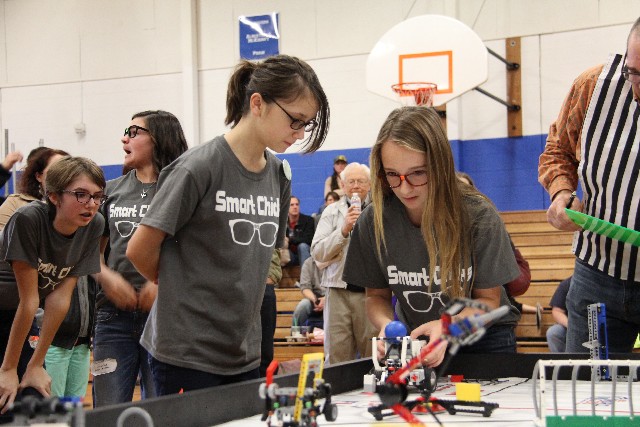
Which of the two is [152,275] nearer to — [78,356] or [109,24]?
[78,356]

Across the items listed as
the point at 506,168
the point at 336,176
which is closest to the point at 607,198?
the point at 336,176

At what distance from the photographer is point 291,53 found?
1024 cm

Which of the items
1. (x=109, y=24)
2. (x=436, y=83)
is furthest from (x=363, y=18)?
(x=109, y=24)

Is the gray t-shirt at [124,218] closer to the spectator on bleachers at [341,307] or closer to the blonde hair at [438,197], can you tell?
the blonde hair at [438,197]

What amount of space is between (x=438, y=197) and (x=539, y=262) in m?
6.10

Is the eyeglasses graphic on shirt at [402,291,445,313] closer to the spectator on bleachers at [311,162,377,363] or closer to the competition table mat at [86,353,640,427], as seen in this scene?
the competition table mat at [86,353,640,427]

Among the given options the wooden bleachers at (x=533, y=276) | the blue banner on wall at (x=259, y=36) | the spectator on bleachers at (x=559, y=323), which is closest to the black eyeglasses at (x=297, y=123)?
the spectator on bleachers at (x=559, y=323)

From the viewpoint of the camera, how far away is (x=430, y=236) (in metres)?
2.17

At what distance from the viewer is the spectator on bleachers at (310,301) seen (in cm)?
728

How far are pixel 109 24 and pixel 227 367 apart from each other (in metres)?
9.89

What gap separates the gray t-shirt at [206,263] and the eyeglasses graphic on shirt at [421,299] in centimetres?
50

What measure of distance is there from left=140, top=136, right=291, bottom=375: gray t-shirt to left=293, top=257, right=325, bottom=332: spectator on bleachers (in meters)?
5.20

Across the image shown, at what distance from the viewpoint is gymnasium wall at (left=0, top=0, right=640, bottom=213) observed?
9.07 m

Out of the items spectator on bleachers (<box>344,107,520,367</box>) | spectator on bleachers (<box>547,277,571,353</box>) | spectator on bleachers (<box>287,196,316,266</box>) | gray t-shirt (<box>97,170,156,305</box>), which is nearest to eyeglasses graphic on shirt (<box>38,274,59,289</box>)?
gray t-shirt (<box>97,170,156,305</box>)
